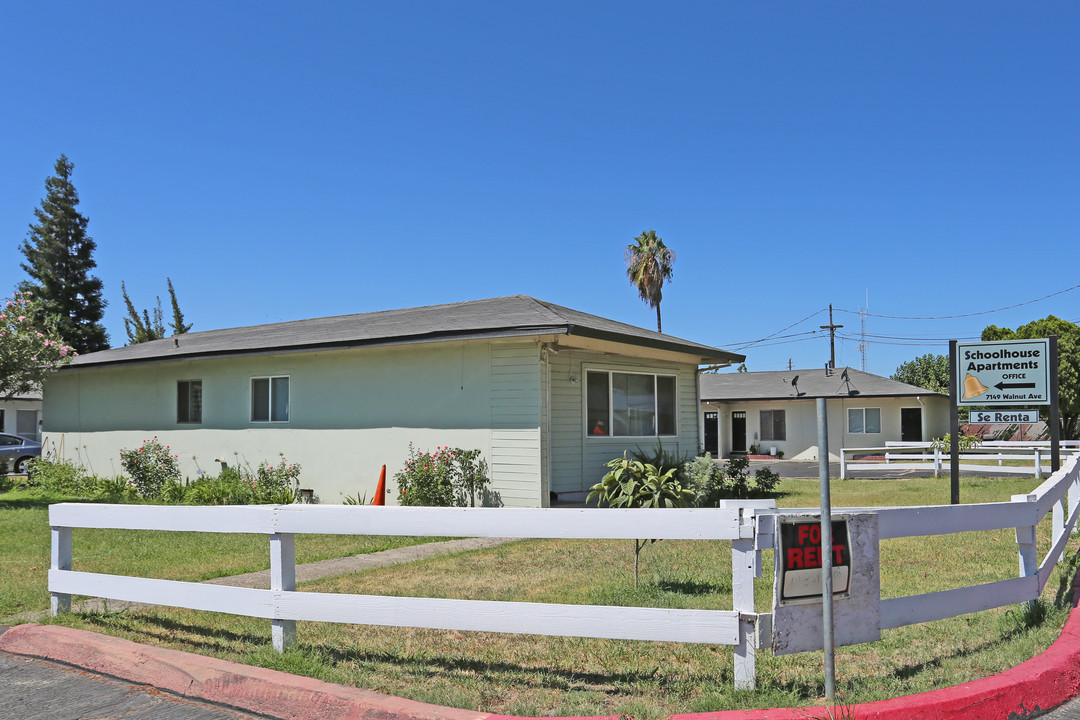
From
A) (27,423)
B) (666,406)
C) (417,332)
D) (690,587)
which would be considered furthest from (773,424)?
(27,423)

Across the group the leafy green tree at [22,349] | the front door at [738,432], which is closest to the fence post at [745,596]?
the leafy green tree at [22,349]

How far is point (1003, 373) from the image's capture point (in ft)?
44.1

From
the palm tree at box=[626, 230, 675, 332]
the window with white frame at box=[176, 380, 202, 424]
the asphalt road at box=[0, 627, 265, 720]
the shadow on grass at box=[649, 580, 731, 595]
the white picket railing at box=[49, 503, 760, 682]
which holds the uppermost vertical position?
the palm tree at box=[626, 230, 675, 332]

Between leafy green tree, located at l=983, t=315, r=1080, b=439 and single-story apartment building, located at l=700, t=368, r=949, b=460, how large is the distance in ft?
25.2

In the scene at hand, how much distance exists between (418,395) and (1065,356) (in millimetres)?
39055

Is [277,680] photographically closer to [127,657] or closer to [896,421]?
[127,657]

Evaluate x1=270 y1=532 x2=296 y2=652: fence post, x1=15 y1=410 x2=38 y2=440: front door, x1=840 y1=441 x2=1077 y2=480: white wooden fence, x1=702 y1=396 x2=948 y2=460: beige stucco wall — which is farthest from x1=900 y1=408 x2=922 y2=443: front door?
x1=15 y1=410 x2=38 y2=440: front door

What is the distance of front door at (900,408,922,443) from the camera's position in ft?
119

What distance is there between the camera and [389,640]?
5.79m

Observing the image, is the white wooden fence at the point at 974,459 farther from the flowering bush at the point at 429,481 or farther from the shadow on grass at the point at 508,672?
the shadow on grass at the point at 508,672

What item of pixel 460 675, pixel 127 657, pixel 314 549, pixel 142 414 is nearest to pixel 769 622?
pixel 460 675

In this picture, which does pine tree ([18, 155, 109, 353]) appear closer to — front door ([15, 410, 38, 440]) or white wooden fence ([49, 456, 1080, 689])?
front door ([15, 410, 38, 440])

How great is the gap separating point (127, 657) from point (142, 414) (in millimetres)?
16533

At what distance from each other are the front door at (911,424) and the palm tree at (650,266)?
41.2 feet
